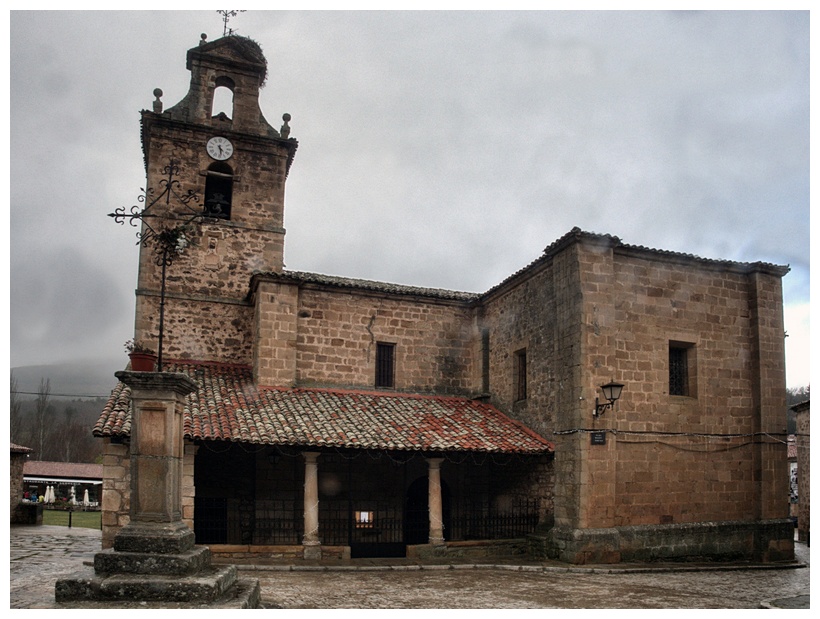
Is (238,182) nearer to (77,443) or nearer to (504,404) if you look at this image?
(504,404)

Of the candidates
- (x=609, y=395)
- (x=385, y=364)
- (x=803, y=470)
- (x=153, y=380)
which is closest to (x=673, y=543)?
(x=609, y=395)

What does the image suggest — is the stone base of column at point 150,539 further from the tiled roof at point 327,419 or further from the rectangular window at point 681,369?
the rectangular window at point 681,369

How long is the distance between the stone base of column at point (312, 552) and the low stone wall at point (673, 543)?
414cm

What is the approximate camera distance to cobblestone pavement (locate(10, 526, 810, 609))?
8.79 m

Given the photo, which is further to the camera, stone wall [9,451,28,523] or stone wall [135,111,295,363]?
stone wall [9,451,28,523]

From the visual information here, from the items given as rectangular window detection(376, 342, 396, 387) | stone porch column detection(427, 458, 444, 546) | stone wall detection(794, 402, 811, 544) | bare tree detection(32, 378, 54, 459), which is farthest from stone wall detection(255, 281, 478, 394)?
bare tree detection(32, 378, 54, 459)

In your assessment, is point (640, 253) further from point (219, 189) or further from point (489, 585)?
point (219, 189)

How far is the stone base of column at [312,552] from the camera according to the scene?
12.8 meters

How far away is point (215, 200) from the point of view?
58.1ft


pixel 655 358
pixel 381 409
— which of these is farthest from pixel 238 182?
pixel 655 358

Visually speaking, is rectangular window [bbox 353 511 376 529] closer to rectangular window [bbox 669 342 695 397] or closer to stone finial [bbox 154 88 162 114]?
rectangular window [bbox 669 342 695 397]

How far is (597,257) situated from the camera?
44.3 ft

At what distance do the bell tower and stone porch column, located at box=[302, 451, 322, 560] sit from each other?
4509 mm

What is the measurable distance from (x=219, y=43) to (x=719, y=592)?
55.1 feet
